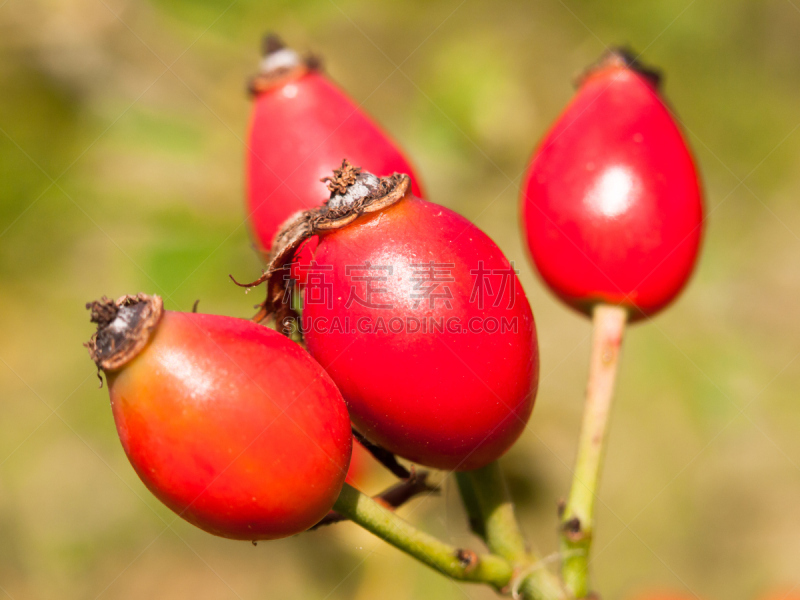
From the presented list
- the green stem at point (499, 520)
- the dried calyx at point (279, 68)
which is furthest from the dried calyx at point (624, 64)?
the green stem at point (499, 520)

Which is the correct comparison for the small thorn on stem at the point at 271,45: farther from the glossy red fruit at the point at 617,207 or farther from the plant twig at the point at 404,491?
the plant twig at the point at 404,491

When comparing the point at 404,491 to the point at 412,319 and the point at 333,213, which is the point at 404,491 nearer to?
the point at 412,319

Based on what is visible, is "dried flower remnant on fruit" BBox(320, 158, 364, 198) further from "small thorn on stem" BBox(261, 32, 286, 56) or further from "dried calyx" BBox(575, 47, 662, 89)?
"dried calyx" BBox(575, 47, 662, 89)

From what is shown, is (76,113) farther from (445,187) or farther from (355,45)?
(445,187)

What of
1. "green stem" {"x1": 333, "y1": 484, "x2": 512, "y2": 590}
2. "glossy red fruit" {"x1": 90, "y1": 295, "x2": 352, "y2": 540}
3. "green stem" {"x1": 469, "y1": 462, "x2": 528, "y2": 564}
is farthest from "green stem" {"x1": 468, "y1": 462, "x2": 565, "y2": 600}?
"glossy red fruit" {"x1": 90, "y1": 295, "x2": 352, "y2": 540}

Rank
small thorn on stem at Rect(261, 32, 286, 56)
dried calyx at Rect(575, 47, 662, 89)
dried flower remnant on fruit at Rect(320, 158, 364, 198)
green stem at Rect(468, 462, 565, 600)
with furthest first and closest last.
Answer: small thorn on stem at Rect(261, 32, 286, 56), dried calyx at Rect(575, 47, 662, 89), green stem at Rect(468, 462, 565, 600), dried flower remnant on fruit at Rect(320, 158, 364, 198)

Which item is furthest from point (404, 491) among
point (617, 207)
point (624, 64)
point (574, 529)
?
point (624, 64)
